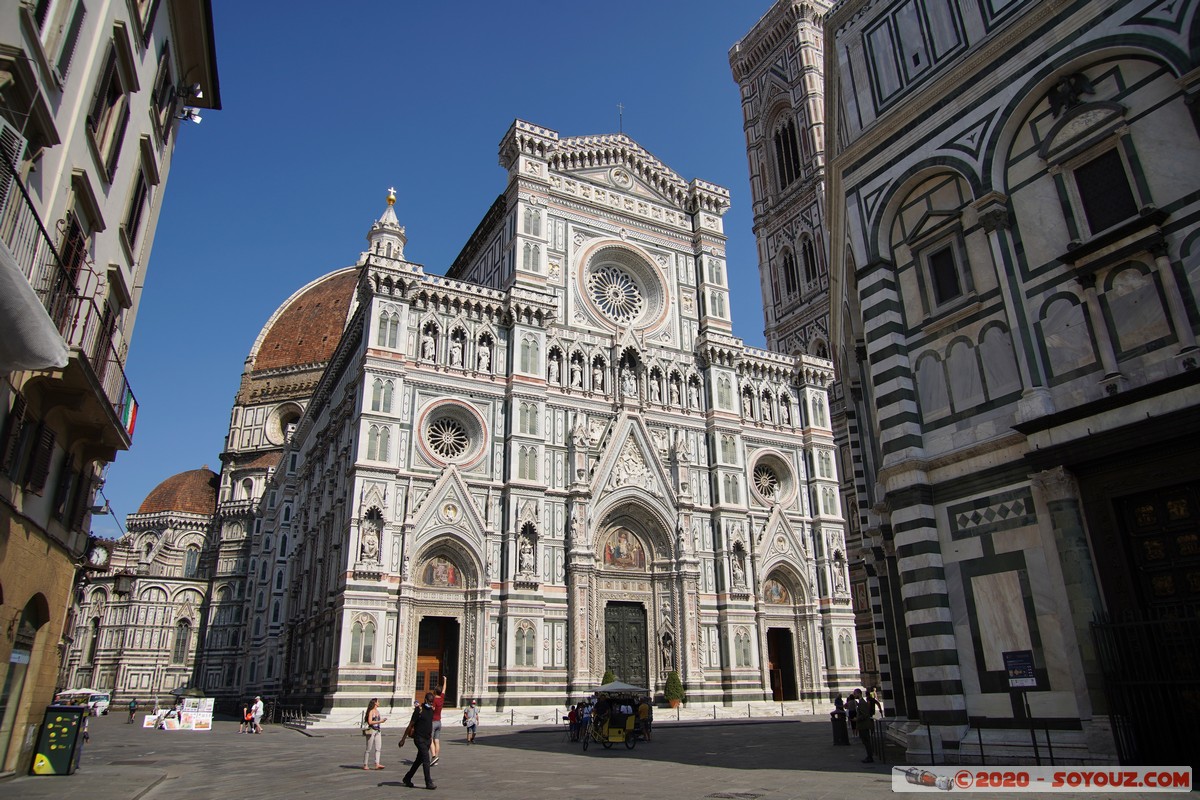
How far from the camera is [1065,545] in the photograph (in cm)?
1104

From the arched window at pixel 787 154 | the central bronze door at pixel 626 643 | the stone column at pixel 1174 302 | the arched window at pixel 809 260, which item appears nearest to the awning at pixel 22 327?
the stone column at pixel 1174 302

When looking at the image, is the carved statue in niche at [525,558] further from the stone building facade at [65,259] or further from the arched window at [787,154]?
the arched window at [787,154]

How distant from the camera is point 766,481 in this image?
135 feet

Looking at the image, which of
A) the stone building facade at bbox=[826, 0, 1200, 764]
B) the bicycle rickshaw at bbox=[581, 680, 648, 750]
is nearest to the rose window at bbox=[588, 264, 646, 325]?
the bicycle rickshaw at bbox=[581, 680, 648, 750]

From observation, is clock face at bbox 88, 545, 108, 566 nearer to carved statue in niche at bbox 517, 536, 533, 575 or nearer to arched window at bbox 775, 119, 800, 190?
carved statue in niche at bbox 517, 536, 533, 575

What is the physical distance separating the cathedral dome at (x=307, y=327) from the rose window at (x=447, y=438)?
43.8 metres

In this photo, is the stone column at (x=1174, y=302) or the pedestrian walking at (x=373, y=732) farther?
the pedestrian walking at (x=373, y=732)

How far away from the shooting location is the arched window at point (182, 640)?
6231cm

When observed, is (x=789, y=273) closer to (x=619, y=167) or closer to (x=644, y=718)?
(x=619, y=167)

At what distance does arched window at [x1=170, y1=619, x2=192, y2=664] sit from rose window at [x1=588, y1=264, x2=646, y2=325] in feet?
151

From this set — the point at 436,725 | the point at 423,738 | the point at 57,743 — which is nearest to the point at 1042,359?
the point at 423,738

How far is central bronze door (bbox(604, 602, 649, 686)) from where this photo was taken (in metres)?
33.9

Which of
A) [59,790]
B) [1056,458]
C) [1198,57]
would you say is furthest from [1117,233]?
[59,790]

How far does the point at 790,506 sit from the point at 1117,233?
3040cm
